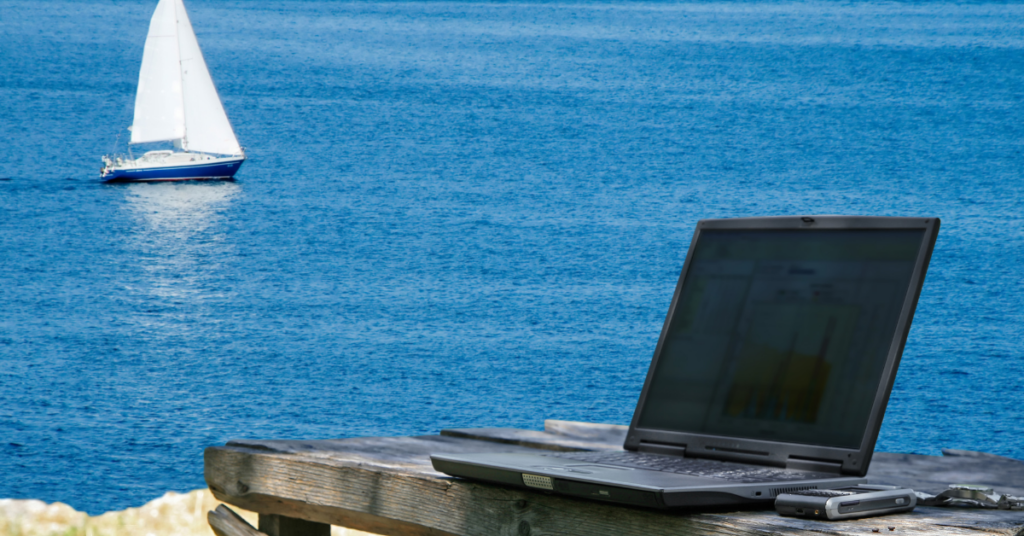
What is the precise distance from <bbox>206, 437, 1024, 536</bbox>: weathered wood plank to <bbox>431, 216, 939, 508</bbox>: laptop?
3cm

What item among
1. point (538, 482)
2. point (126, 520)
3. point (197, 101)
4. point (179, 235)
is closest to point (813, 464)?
point (538, 482)

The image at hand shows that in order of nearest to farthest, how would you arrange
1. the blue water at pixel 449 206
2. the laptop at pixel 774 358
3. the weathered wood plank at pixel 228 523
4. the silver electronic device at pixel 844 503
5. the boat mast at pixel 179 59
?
the silver electronic device at pixel 844 503 → the laptop at pixel 774 358 → the weathered wood plank at pixel 228 523 → the blue water at pixel 449 206 → the boat mast at pixel 179 59

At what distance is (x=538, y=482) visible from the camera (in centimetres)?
81

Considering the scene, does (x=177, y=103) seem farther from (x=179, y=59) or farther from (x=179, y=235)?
(x=179, y=235)

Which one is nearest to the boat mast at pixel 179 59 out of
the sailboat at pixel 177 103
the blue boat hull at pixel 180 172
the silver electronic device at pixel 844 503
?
the sailboat at pixel 177 103

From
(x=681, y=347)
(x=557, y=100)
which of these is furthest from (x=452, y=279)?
(x=681, y=347)

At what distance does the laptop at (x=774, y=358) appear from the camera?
0.90 metres

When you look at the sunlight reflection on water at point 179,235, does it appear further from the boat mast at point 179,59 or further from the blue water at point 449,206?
the boat mast at point 179,59

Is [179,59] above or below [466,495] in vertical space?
above

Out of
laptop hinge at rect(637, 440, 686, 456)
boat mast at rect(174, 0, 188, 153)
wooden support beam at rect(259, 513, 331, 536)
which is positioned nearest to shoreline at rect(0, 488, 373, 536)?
wooden support beam at rect(259, 513, 331, 536)

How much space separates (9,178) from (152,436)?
11318 millimetres

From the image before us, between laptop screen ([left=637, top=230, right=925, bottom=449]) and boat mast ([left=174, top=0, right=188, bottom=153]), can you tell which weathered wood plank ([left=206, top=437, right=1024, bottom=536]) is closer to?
laptop screen ([left=637, top=230, right=925, bottom=449])

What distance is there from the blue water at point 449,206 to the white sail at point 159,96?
140 cm

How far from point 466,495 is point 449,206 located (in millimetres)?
21333
